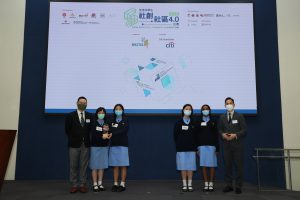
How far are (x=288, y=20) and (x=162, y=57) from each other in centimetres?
249

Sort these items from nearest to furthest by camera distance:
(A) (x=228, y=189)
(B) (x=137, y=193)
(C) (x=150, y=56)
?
(B) (x=137, y=193)
(A) (x=228, y=189)
(C) (x=150, y=56)

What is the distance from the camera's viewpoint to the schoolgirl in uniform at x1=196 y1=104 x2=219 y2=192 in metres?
4.09

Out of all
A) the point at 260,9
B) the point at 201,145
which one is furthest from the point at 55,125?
the point at 260,9

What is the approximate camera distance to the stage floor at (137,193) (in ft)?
12.1

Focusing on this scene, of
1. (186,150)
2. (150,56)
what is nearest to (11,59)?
(150,56)

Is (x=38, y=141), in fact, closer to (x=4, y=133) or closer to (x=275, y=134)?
(x=4, y=133)

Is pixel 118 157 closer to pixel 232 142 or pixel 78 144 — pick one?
pixel 78 144

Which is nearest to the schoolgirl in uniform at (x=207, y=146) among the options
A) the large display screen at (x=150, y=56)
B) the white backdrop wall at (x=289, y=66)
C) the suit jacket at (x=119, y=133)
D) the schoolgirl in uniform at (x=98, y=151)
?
the large display screen at (x=150, y=56)

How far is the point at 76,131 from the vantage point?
4.02 meters

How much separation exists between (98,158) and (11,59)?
2659 mm

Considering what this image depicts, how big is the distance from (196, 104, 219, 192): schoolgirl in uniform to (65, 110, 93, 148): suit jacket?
163 cm

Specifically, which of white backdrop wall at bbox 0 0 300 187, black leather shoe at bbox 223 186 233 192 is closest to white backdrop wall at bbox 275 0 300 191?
white backdrop wall at bbox 0 0 300 187

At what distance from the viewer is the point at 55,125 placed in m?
5.08

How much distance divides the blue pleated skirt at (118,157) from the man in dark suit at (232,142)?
145 cm
